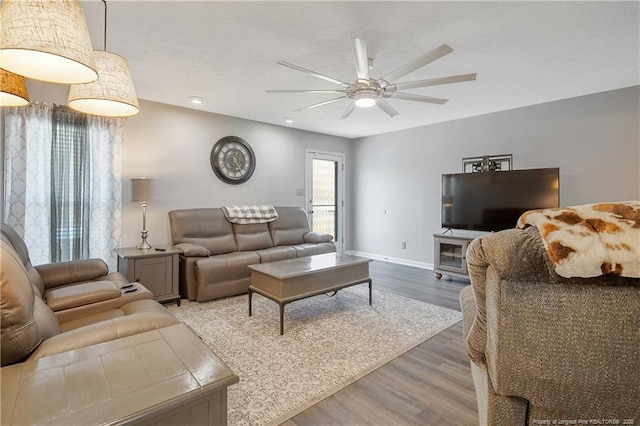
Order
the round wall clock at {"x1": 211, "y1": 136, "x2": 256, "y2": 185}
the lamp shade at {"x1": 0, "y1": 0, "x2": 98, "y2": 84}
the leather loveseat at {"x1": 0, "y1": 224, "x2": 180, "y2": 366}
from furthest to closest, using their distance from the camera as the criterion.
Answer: the round wall clock at {"x1": 211, "y1": 136, "x2": 256, "y2": 185} → the leather loveseat at {"x1": 0, "y1": 224, "x2": 180, "y2": 366} → the lamp shade at {"x1": 0, "y1": 0, "x2": 98, "y2": 84}

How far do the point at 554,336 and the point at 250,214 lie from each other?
167 inches

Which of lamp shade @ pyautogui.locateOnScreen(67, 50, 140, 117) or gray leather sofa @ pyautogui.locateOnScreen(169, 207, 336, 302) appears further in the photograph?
gray leather sofa @ pyautogui.locateOnScreen(169, 207, 336, 302)

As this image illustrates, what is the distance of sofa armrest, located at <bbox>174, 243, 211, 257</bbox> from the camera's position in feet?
12.1

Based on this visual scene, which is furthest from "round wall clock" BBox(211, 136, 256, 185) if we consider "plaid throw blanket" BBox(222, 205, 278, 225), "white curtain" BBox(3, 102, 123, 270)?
"white curtain" BBox(3, 102, 123, 270)

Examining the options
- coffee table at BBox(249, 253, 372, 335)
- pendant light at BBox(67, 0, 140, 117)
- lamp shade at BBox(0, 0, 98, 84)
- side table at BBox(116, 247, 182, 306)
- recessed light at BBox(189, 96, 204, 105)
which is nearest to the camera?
lamp shade at BBox(0, 0, 98, 84)

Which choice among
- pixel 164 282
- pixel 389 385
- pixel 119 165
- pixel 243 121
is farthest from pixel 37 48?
pixel 243 121

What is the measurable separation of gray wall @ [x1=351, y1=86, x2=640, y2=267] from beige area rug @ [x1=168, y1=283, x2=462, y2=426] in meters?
2.29

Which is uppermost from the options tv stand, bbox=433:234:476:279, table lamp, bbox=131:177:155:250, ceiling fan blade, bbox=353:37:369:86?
ceiling fan blade, bbox=353:37:369:86

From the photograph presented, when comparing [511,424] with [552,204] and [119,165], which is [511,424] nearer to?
[552,204]

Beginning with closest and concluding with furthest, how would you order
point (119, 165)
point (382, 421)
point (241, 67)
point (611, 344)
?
point (611, 344), point (382, 421), point (241, 67), point (119, 165)

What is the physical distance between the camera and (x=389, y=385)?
2.05 m

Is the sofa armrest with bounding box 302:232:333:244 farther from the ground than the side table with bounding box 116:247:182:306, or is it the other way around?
the sofa armrest with bounding box 302:232:333:244

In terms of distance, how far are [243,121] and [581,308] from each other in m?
4.91

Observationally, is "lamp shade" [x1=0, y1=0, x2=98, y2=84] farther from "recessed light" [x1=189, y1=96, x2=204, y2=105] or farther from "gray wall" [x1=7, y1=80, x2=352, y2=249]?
"gray wall" [x1=7, y1=80, x2=352, y2=249]
